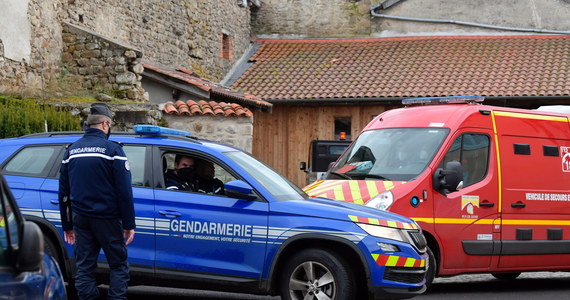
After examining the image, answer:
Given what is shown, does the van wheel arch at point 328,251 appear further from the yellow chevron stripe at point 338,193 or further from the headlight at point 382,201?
the yellow chevron stripe at point 338,193

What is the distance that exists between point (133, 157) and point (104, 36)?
8.81 metres

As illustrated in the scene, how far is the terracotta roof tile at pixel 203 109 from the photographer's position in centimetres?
1680

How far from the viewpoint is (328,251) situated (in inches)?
311

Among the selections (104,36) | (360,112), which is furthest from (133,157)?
(360,112)

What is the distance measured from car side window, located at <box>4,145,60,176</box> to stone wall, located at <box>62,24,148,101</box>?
7.85 meters

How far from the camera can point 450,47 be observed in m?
25.9

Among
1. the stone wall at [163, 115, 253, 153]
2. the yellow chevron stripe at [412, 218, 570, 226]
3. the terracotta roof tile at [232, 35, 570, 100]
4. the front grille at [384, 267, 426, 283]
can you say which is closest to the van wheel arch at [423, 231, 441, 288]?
the yellow chevron stripe at [412, 218, 570, 226]

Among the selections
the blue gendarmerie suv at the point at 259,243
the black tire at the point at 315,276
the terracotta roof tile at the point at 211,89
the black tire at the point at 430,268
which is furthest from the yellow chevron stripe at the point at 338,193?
the terracotta roof tile at the point at 211,89

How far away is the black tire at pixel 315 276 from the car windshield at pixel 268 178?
62 cm

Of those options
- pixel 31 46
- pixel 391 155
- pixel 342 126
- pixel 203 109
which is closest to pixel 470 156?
pixel 391 155

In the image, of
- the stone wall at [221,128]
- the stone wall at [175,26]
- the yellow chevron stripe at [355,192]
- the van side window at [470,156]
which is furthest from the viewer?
the stone wall at [175,26]

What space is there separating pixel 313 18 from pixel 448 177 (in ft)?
61.8

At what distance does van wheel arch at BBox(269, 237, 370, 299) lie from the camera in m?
7.89

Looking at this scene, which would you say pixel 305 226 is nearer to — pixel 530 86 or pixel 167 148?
pixel 167 148
